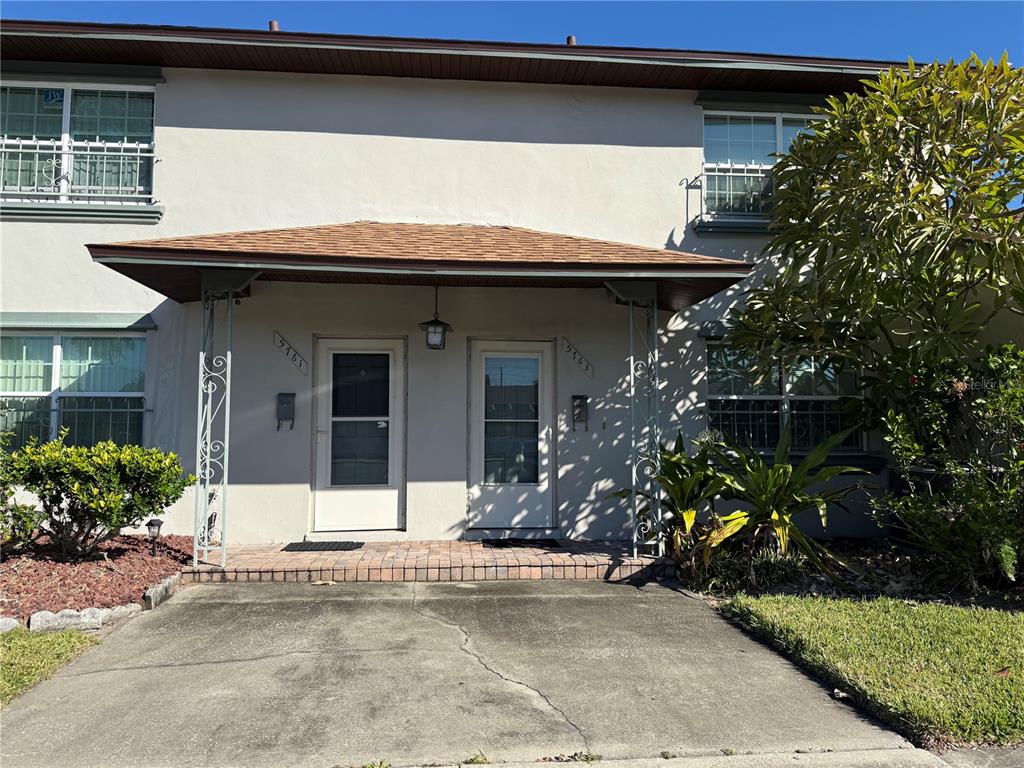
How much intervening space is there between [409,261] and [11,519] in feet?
13.6

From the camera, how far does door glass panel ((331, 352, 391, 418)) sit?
7.57 metres

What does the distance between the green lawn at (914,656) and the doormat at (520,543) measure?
224cm

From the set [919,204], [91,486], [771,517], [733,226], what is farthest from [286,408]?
[919,204]

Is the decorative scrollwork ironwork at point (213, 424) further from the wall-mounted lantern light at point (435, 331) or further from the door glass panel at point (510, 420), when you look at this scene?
the door glass panel at point (510, 420)

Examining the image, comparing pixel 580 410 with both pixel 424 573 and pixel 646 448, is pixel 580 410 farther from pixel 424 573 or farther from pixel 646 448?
pixel 424 573

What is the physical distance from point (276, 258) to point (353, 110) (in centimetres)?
295

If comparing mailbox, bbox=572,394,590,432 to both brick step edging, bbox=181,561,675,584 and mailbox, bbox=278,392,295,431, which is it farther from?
mailbox, bbox=278,392,295,431

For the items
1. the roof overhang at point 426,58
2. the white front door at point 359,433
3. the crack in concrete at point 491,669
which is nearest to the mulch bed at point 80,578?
the white front door at point 359,433

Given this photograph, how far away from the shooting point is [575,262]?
6309 mm

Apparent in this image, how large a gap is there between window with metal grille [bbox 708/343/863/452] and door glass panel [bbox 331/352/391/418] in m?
3.97

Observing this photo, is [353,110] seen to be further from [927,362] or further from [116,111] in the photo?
Result: [927,362]

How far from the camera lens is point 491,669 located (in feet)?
13.6

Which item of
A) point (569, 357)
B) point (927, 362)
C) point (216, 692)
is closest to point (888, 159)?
point (927, 362)

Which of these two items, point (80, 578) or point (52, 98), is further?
point (52, 98)
